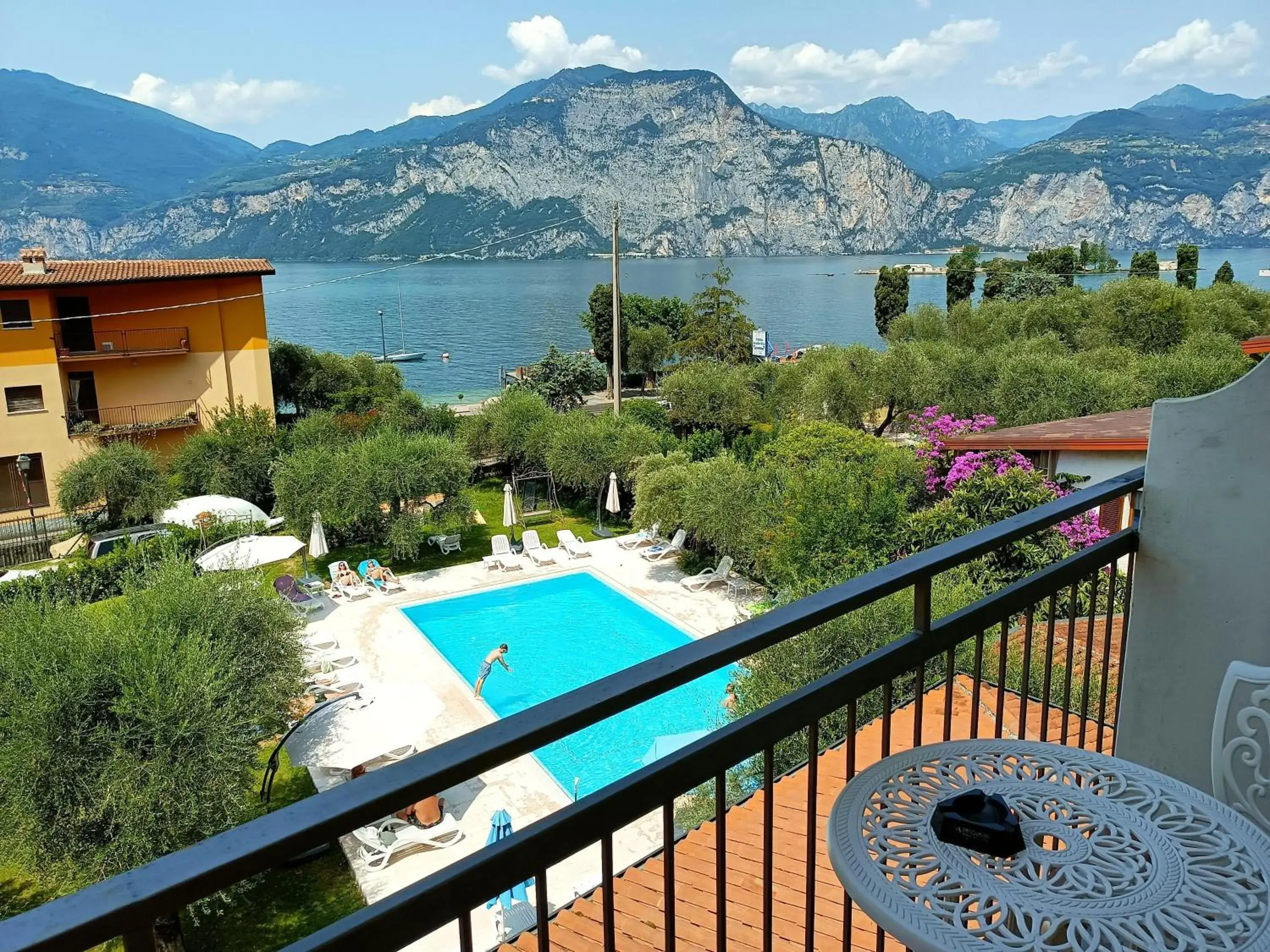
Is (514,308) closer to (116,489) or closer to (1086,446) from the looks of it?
(116,489)

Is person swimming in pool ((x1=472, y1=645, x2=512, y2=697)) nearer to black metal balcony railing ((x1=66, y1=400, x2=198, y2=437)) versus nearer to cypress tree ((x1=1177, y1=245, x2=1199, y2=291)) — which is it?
black metal balcony railing ((x1=66, y1=400, x2=198, y2=437))

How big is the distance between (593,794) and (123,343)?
29.1m

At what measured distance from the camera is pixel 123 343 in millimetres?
25703

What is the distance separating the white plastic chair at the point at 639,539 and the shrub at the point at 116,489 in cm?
1090

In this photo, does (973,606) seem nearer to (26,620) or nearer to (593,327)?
(26,620)

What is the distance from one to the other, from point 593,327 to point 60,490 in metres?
30.1

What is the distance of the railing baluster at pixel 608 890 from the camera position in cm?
130

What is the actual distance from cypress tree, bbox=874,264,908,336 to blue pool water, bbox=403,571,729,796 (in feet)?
108

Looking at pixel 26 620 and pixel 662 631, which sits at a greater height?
pixel 26 620

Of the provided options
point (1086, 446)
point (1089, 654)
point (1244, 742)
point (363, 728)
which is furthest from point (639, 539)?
point (1244, 742)

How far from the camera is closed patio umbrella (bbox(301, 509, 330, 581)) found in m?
18.3

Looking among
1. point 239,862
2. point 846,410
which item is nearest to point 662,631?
point 846,410

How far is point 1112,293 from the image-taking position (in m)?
29.8

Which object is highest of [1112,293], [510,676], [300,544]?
[1112,293]
